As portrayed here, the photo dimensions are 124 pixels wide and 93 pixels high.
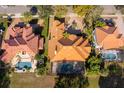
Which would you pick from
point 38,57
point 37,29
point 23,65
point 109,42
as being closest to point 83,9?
point 37,29

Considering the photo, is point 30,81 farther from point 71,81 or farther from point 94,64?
point 94,64

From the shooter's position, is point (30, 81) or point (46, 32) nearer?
point (30, 81)

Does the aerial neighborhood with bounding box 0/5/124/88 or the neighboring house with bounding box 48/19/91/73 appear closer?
the aerial neighborhood with bounding box 0/5/124/88

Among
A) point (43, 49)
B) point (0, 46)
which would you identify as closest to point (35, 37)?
point (43, 49)

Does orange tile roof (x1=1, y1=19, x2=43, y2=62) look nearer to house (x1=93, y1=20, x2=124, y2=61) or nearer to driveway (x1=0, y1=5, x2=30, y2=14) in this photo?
driveway (x1=0, y1=5, x2=30, y2=14)

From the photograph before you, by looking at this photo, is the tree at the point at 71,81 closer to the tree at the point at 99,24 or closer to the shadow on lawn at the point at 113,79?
the shadow on lawn at the point at 113,79

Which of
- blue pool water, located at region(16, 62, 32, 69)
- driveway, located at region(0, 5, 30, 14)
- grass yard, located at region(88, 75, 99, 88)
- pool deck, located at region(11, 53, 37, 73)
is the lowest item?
grass yard, located at region(88, 75, 99, 88)

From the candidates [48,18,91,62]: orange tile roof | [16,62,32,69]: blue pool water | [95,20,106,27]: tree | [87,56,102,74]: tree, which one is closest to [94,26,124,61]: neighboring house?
[95,20,106,27]: tree

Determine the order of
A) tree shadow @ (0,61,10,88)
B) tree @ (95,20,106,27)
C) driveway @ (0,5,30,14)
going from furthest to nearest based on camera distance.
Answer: driveway @ (0,5,30,14)
tree @ (95,20,106,27)
tree shadow @ (0,61,10,88)
